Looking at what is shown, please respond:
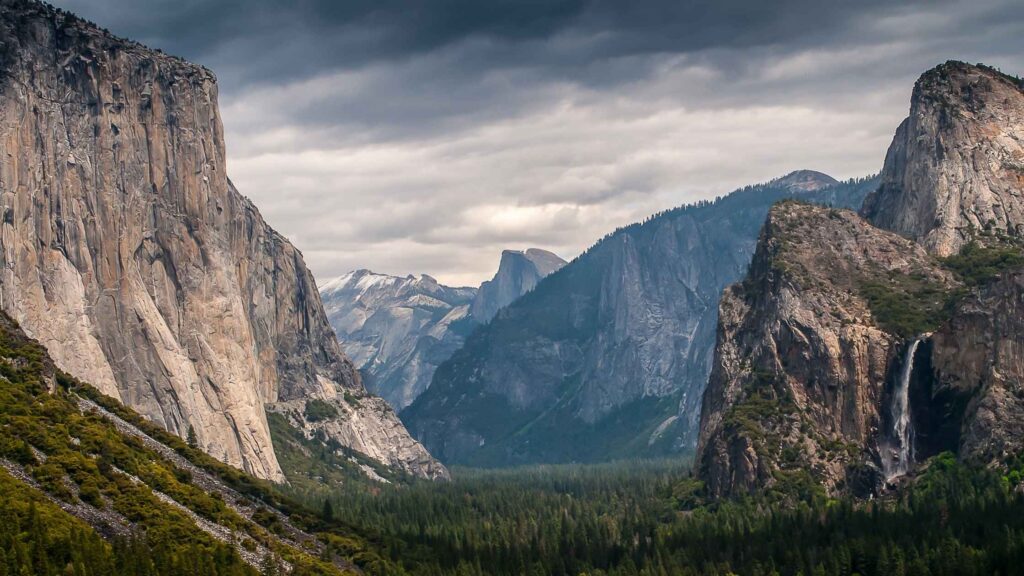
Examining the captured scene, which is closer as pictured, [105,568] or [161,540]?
[105,568]

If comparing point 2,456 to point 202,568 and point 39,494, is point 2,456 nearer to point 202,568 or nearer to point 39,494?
point 39,494

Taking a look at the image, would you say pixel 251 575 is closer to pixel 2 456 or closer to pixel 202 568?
pixel 202 568

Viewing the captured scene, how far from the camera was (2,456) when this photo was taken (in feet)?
654

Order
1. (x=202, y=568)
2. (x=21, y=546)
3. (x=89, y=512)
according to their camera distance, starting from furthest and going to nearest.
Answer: (x=89, y=512) < (x=202, y=568) < (x=21, y=546)

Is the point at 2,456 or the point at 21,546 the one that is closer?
the point at 21,546

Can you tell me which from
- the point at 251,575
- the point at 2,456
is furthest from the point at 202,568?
the point at 2,456

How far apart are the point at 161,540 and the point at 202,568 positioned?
11.8 m

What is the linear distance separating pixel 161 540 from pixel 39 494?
1625cm

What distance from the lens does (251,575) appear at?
187m

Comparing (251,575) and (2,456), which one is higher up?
(2,456)

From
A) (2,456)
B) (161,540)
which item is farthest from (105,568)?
(2,456)

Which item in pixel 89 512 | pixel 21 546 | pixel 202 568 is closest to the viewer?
pixel 21 546

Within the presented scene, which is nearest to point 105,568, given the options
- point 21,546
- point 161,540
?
point 21,546

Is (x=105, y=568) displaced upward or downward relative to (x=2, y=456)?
downward
